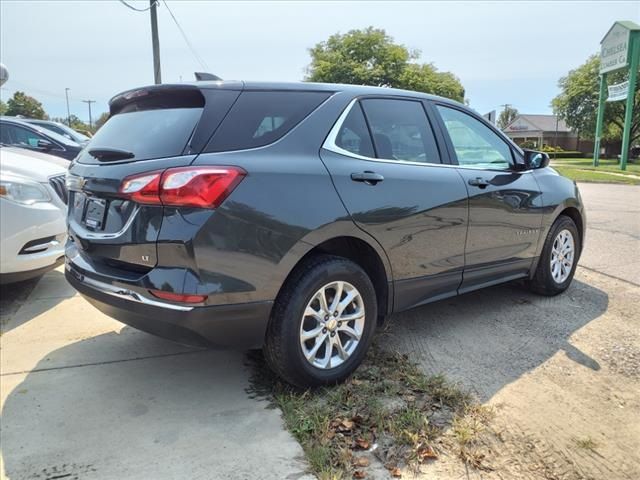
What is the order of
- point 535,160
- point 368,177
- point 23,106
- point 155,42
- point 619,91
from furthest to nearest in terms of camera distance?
point 23,106 → point 619,91 → point 155,42 → point 535,160 → point 368,177

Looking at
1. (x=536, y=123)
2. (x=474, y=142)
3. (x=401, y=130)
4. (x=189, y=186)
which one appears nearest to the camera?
(x=189, y=186)

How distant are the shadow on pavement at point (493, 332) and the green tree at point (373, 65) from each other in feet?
124

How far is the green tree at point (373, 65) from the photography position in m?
41.1

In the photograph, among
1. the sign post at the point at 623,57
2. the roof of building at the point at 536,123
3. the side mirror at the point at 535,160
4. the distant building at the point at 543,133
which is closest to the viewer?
the side mirror at the point at 535,160

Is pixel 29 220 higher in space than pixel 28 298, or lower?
higher

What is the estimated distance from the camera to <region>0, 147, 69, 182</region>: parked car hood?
4.59m

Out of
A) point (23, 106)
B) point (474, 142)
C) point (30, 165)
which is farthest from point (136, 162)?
point (23, 106)

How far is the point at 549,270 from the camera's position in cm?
461

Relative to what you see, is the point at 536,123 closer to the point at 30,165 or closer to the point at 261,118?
the point at 30,165

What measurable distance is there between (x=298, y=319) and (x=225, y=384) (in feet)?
2.48

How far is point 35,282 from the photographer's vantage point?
5254 millimetres

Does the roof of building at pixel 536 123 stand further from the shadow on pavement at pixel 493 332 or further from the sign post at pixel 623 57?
the shadow on pavement at pixel 493 332

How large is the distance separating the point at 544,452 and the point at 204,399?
1796 mm

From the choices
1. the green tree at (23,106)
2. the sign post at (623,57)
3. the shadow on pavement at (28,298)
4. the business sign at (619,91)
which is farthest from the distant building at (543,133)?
the shadow on pavement at (28,298)
